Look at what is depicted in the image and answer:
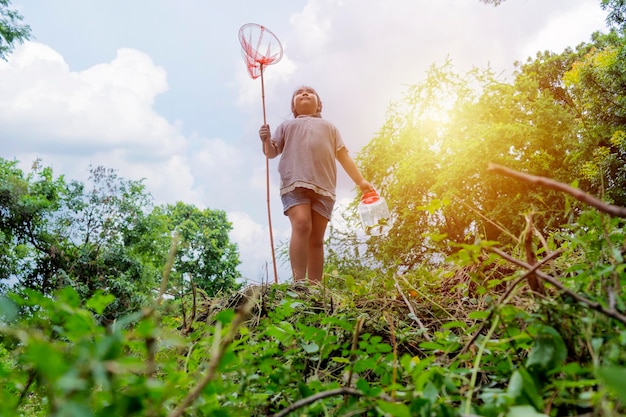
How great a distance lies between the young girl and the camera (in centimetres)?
381

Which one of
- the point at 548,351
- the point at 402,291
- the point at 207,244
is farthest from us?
the point at 207,244

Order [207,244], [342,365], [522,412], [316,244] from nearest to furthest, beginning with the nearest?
[522,412]
[342,365]
[316,244]
[207,244]

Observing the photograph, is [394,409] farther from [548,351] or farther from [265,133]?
[265,133]

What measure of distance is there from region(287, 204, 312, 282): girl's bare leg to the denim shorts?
0.06m

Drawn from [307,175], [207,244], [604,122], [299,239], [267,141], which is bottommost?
[299,239]

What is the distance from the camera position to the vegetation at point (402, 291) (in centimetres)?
64

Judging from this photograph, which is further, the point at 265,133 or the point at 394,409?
the point at 265,133

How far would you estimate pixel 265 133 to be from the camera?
4.23 metres

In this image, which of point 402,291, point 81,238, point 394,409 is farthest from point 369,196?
point 81,238

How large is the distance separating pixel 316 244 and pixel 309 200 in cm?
42

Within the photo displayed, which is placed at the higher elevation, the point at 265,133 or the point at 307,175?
the point at 265,133

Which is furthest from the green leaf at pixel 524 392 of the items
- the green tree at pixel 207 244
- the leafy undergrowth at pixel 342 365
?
the green tree at pixel 207 244

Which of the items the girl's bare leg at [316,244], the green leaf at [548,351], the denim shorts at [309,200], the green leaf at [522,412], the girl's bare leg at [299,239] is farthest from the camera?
the girl's bare leg at [316,244]

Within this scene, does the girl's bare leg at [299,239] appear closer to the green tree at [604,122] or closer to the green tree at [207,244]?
the green tree at [604,122]
